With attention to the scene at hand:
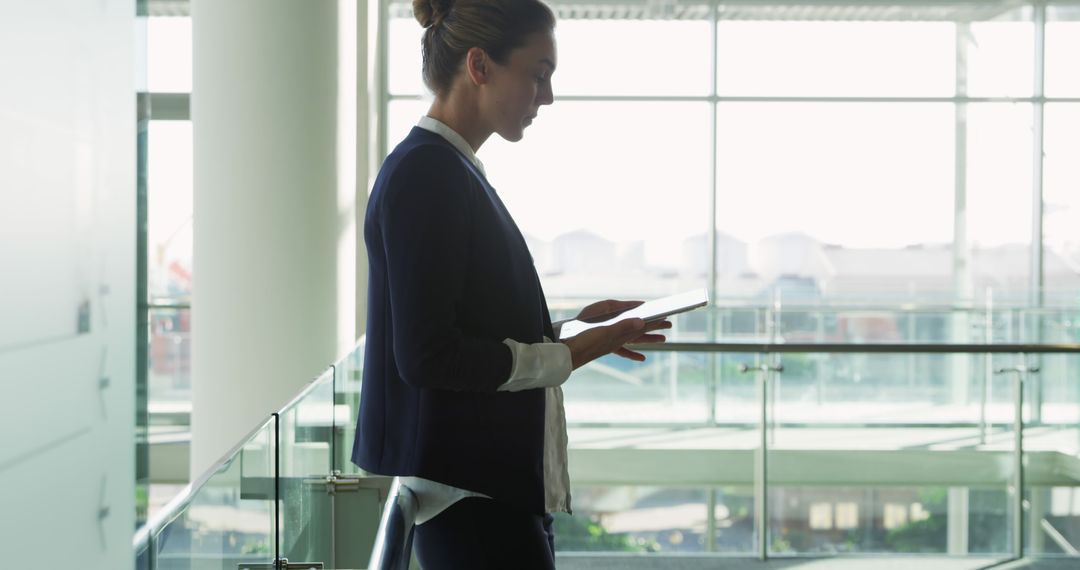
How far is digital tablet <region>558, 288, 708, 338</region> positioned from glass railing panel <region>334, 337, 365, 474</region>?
597 mm

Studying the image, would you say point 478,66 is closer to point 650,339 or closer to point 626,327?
point 626,327

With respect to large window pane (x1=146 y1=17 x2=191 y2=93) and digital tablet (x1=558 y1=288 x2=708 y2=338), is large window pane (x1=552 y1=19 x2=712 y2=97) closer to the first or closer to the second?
large window pane (x1=146 y1=17 x2=191 y2=93)

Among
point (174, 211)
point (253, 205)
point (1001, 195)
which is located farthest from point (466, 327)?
point (1001, 195)

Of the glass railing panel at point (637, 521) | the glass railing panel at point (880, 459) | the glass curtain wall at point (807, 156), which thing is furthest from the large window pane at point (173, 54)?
the glass railing panel at point (880, 459)

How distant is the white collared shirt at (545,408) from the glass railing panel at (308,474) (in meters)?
0.24

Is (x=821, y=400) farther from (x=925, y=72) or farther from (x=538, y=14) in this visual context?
(x=538, y=14)

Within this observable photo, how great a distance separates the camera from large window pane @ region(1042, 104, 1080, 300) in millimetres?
7875

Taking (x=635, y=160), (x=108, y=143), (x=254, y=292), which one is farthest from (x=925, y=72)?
(x=108, y=143)

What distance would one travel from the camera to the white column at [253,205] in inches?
139

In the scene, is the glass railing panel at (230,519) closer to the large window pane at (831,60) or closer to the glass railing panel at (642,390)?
the glass railing panel at (642,390)

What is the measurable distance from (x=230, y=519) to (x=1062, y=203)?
8.18 m

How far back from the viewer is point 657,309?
160cm

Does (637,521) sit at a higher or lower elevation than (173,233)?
lower

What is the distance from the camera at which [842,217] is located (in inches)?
316
